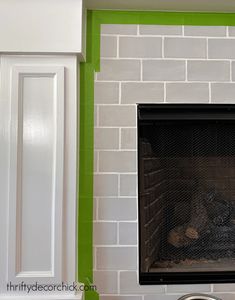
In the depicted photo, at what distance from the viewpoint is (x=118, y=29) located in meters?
1.48

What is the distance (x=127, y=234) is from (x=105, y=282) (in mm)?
210

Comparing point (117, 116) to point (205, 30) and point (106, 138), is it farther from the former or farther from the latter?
point (205, 30)

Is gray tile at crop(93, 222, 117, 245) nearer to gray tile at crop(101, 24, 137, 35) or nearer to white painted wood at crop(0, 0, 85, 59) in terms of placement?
white painted wood at crop(0, 0, 85, 59)

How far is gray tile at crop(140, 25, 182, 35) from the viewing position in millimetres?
1481

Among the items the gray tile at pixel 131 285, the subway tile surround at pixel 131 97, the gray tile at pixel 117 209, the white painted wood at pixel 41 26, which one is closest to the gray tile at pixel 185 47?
the subway tile surround at pixel 131 97

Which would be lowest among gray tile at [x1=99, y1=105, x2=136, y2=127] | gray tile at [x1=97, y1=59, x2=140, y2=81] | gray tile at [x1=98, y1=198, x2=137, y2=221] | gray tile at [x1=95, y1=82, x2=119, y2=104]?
gray tile at [x1=98, y1=198, x2=137, y2=221]

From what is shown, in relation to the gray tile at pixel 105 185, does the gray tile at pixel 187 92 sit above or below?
above

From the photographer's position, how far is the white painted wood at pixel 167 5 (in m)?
1.42

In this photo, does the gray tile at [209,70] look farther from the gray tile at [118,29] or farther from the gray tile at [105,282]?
the gray tile at [105,282]

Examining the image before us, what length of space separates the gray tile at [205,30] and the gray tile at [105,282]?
1053 mm

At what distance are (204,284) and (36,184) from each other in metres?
0.79

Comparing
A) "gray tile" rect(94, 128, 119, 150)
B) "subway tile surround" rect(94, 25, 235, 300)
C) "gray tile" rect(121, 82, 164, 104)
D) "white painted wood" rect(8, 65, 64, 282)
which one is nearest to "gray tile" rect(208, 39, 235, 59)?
"subway tile surround" rect(94, 25, 235, 300)

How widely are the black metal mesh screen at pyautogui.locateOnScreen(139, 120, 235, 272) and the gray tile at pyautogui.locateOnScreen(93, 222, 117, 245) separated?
0.38ft

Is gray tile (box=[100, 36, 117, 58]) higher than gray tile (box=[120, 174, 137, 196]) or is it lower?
higher
